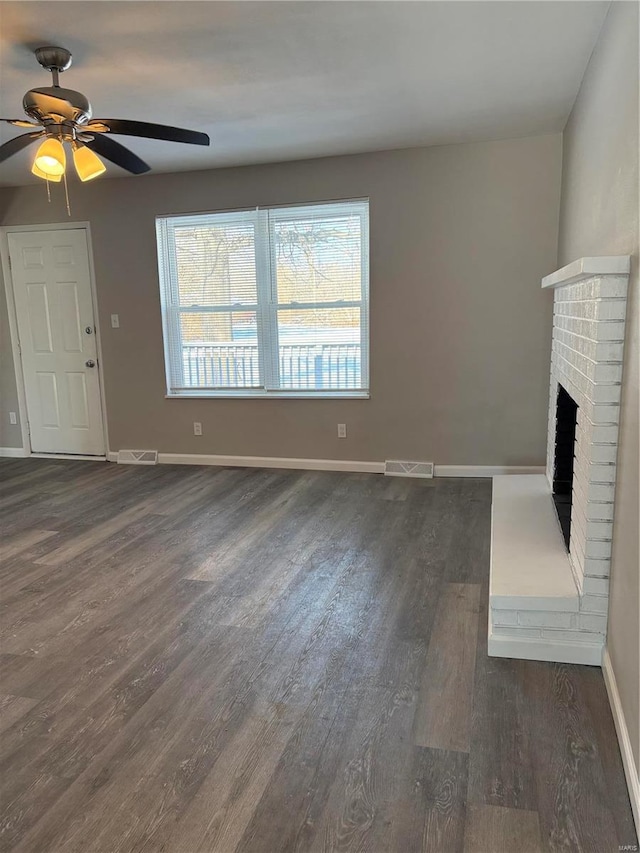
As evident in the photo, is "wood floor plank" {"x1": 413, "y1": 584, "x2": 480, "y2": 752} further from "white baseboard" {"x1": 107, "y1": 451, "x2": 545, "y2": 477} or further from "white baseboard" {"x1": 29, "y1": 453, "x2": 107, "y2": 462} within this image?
"white baseboard" {"x1": 29, "y1": 453, "x2": 107, "y2": 462}

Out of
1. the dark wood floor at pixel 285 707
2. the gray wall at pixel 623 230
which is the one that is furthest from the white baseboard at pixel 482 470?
the gray wall at pixel 623 230

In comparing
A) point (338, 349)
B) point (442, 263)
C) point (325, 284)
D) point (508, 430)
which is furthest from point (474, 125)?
point (508, 430)

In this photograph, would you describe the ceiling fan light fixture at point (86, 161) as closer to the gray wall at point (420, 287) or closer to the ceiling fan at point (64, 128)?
the ceiling fan at point (64, 128)

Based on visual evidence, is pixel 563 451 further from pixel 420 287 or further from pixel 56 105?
pixel 56 105

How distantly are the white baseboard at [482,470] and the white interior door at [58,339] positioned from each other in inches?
124

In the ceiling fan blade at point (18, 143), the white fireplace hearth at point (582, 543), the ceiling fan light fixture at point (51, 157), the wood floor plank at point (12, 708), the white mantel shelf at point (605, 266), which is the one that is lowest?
the wood floor plank at point (12, 708)

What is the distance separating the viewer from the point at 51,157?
2.59m

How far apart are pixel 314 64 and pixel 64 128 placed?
119 centimetres

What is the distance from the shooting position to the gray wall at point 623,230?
1657 millimetres

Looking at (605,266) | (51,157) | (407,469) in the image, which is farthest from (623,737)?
(51,157)

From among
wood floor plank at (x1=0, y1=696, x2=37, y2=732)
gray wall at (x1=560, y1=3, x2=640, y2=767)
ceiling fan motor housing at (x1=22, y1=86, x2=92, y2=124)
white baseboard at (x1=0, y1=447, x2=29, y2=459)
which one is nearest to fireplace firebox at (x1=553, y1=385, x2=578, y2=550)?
gray wall at (x1=560, y1=3, x2=640, y2=767)

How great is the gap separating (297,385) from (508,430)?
1729 millimetres

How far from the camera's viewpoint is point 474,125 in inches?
146

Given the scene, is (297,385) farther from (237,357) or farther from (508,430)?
(508,430)
